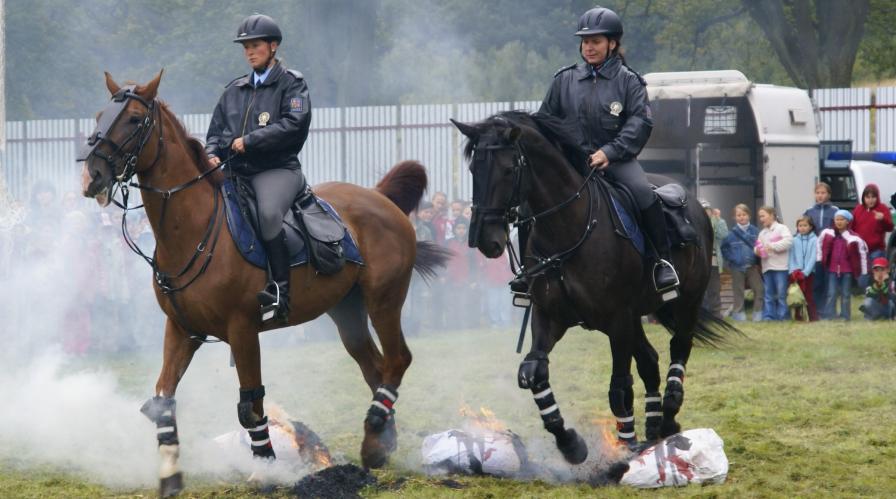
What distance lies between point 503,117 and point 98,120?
2.35m

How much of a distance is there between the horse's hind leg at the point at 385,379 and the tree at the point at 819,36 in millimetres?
23346

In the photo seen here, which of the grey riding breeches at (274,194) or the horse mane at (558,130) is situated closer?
the horse mane at (558,130)

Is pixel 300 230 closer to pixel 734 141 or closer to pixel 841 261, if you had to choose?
pixel 841 261

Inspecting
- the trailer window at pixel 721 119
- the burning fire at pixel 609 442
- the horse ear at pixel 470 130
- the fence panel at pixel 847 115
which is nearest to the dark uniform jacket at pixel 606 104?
the horse ear at pixel 470 130

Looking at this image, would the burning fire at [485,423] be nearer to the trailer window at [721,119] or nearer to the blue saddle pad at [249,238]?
the blue saddle pad at [249,238]

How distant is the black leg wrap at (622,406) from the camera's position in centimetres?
760

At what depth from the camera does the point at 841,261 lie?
16.5m

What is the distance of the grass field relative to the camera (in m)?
7.41

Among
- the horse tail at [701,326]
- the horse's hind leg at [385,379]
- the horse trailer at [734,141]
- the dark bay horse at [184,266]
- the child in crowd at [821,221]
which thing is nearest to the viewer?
the dark bay horse at [184,266]

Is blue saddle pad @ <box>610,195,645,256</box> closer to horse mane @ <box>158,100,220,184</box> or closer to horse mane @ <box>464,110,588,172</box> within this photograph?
horse mane @ <box>464,110,588,172</box>

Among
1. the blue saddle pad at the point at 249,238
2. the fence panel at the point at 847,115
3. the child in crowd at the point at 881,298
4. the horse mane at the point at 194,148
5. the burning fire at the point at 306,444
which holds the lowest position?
the burning fire at the point at 306,444

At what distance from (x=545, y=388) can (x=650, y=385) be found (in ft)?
4.86

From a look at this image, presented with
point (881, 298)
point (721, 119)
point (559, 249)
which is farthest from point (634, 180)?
point (721, 119)

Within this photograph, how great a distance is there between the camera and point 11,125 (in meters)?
24.3
